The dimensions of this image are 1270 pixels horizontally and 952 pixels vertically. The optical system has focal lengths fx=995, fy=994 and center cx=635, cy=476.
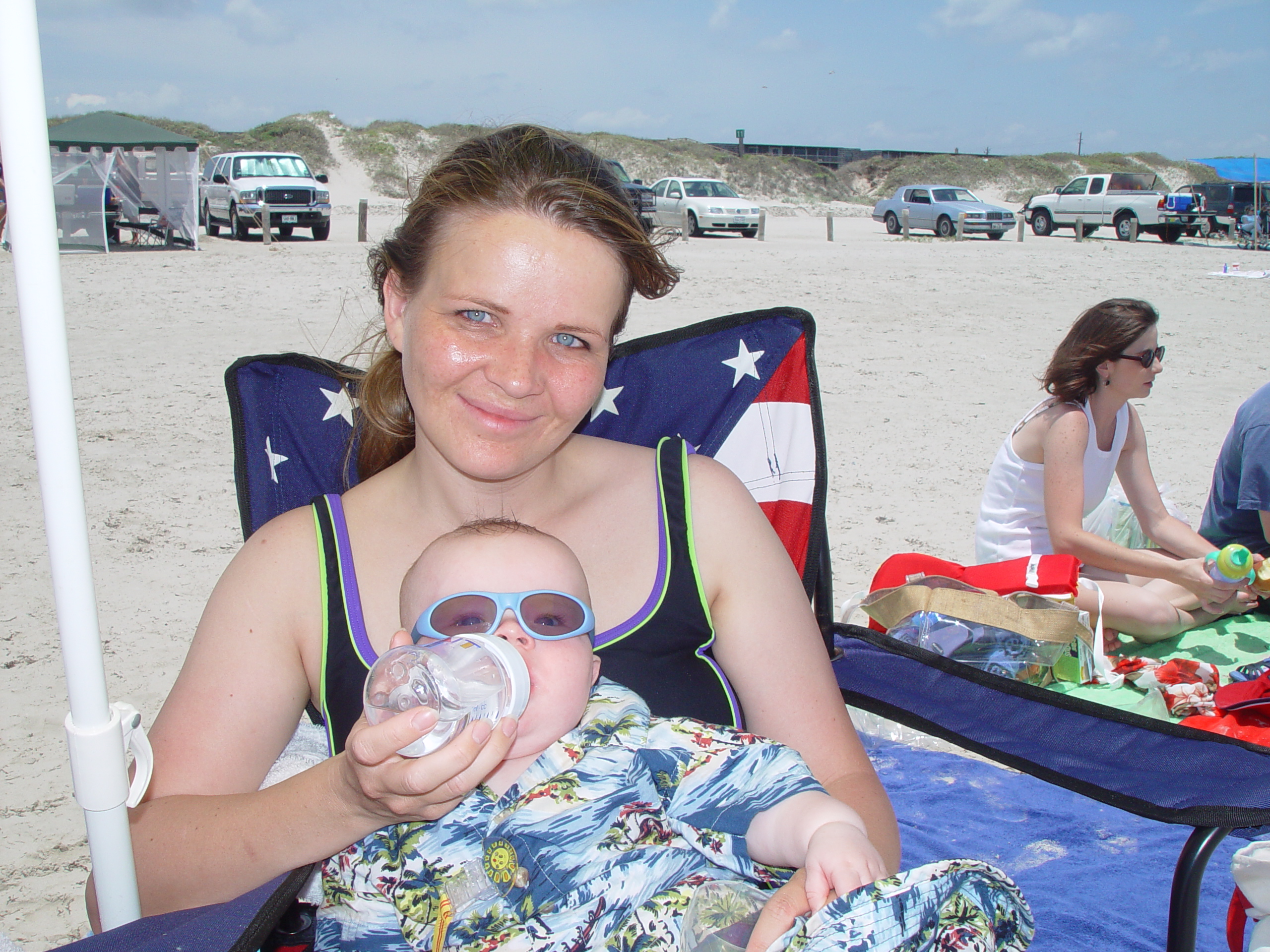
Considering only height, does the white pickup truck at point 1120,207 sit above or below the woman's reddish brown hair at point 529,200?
above

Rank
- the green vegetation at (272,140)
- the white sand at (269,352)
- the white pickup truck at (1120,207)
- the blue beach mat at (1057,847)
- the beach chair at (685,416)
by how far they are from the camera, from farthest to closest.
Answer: the green vegetation at (272,140), the white pickup truck at (1120,207), the white sand at (269,352), the blue beach mat at (1057,847), the beach chair at (685,416)

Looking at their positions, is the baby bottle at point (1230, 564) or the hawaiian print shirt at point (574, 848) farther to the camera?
the baby bottle at point (1230, 564)

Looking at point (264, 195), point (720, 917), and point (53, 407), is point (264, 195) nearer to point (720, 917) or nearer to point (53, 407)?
point (53, 407)

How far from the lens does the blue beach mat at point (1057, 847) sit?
7.82 feet

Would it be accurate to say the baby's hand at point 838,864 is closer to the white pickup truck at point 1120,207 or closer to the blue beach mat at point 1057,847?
the blue beach mat at point 1057,847

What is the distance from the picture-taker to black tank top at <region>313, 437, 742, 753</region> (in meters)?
1.64

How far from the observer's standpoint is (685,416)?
2529mm

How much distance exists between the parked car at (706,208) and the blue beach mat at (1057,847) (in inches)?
807

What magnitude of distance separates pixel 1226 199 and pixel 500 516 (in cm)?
2875

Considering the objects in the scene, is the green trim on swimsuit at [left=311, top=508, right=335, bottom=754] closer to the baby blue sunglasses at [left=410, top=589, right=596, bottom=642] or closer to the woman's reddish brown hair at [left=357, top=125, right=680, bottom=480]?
the baby blue sunglasses at [left=410, top=589, right=596, bottom=642]

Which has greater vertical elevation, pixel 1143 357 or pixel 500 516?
pixel 1143 357

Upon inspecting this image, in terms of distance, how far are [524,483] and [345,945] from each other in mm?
813

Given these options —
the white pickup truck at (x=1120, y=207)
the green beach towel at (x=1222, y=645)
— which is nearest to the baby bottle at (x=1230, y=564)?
the green beach towel at (x=1222, y=645)

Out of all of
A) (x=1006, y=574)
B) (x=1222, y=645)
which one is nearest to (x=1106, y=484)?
(x=1222, y=645)
